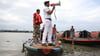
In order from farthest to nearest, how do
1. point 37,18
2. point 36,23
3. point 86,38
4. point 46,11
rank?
point 86,38, point 36,23, point 37,18, point 46,11

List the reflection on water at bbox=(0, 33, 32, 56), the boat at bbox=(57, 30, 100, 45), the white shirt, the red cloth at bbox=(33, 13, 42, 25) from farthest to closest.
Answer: the boat at bbox=(57, 30, 100, 45) < the reflection on water at bbox=(0, 33, 32, 56) < the red cloth at bbox=(33, 13, 42, 25) < the white shirt

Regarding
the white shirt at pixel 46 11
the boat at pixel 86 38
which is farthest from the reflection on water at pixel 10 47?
the boat at pixel 86 38

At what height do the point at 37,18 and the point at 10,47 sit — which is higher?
the point at 37,18

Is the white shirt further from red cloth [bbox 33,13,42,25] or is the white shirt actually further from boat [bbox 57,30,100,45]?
boat [bbox 57,30,100,45]

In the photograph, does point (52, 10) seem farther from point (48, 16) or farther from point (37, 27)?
point (37, 27)

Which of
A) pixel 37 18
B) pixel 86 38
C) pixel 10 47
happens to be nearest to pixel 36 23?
pixel 37 18

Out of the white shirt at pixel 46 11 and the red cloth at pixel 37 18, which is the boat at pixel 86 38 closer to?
the red cloth at pixel 37 18

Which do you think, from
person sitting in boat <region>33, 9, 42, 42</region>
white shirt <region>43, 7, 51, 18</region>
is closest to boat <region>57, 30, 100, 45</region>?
person sitting in boat <region>33, 9, 42, 42</region>

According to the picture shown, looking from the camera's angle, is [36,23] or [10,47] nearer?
[36,23]

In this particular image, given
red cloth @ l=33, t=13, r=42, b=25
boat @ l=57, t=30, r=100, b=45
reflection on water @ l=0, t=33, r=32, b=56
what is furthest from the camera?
boat @ l=57, t=30, r=100, b=45

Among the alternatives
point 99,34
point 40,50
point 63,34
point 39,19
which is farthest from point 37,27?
point 63,34

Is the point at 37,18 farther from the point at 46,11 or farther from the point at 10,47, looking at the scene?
the point at 10,47

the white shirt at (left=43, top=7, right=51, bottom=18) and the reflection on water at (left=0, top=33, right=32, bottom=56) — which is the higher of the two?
the white shirt at (left=43, top=7, right=51, bottom=18)

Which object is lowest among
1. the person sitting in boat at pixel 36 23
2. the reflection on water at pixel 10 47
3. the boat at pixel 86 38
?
the reflection on water at pixel 10 47
